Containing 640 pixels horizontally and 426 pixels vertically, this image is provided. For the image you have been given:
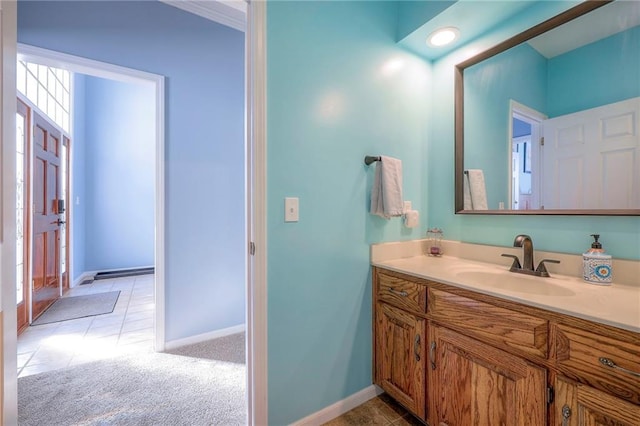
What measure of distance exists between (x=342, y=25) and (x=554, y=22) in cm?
105

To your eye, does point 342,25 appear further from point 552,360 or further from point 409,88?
point 552,360

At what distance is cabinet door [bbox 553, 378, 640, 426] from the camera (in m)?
0.76

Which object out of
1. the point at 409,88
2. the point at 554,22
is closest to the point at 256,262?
the point at 409,88

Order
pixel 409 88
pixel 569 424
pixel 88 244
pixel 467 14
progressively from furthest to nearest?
pixel 88 244 < pixel 409 88 < pixel 467 14 < pixel 569 424

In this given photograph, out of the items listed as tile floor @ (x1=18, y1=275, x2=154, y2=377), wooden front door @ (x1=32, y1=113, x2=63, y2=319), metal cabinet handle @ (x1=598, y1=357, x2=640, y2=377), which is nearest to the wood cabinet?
metal cabinet handle @ (x1=598, y1=357, x2=640, y2=377)

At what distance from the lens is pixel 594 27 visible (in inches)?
48.1

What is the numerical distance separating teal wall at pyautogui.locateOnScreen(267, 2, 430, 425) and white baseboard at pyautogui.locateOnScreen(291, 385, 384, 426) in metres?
0.03

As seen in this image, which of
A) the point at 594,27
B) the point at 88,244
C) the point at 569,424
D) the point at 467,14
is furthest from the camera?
the point at 88,244

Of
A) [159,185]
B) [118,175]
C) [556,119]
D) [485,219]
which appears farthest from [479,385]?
[118,175]

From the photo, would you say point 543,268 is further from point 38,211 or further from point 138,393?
point 38,211

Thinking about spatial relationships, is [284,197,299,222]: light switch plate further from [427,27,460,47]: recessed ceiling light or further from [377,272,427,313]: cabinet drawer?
[427,27,460,47]: recessed ceiling light

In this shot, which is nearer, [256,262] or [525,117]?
[256,262]

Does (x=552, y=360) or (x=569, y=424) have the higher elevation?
(x=552, y=360)

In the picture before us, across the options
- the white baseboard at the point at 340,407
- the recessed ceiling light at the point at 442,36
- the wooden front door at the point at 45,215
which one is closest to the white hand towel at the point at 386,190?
the recessed ceiling light at the point at 442,36
